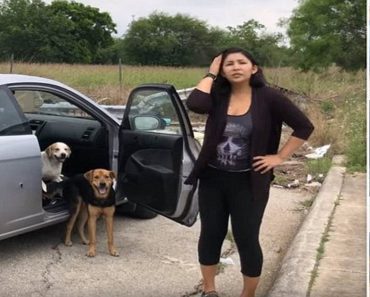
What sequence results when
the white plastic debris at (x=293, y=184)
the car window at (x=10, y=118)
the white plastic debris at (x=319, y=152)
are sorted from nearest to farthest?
the car window at (x=10, y=118) < the white plastic debris at (x=293, y=184) < the white plastic debris at (x=319, y=152)

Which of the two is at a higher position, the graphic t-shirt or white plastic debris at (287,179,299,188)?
the graphic t-shirt

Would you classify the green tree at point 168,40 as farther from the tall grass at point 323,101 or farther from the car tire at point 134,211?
the car tire at point 134,211

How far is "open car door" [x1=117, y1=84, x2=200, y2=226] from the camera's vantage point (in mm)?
4395

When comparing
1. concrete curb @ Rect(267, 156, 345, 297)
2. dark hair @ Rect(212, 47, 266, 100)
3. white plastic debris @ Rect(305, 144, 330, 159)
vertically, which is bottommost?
white plastic debris @ Rect(305, 144, 330, 159)

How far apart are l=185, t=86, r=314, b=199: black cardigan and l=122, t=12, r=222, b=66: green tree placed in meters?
68.1

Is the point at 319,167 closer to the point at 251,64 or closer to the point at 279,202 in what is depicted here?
the point at 279,202

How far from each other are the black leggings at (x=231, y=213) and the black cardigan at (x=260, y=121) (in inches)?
3.1

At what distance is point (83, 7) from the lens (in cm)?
7625

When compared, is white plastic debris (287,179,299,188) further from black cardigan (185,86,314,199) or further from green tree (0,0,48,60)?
green tree (0,0,48,60)

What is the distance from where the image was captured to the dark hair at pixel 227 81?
11.2 ft

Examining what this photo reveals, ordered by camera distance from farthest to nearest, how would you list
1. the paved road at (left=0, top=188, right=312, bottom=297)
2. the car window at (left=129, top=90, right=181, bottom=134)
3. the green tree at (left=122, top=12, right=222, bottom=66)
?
the green tree at (left=122, top=12, right=222, bottom=66) → the car window at (left=129, top=90, right=181, bottom=134) → the paved road at (left=0, top=188, right=312, bottom=297)

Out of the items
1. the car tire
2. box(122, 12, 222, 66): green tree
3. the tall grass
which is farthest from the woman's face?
box(122, 12, 222, 66): green tree

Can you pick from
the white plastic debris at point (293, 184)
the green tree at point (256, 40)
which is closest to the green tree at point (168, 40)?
the green tree at point (256, 40)

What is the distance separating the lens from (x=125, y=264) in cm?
485
